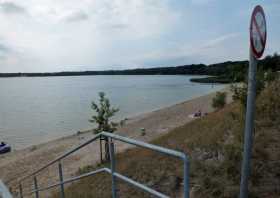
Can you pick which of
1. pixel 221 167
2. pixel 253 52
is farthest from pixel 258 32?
pixel 221 167

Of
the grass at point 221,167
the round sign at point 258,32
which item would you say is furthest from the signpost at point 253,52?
the grass at point 221,167

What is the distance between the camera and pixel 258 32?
196cm

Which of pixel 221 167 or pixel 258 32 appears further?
pixel 221 167

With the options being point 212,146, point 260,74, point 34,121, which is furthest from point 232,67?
point 34,121

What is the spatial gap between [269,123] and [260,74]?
258 cm

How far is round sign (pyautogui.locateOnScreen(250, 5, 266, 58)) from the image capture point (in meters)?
1.91

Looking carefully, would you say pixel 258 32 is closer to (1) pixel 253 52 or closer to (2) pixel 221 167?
(1) pixel 253 52

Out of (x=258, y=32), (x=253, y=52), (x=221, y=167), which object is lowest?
(x=221, y=167)

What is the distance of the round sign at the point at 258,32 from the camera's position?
6.28ft

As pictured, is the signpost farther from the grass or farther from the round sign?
the grass

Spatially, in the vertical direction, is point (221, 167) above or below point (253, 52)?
below

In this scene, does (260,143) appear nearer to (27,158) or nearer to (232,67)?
(232,67)

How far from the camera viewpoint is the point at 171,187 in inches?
142

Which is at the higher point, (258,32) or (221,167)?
(258,32)
